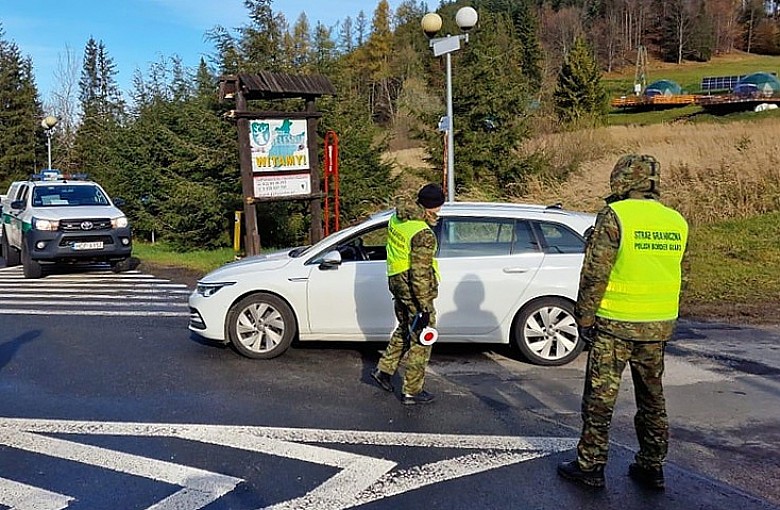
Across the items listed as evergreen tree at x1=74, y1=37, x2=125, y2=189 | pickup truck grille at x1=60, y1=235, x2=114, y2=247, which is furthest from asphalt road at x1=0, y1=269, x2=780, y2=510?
evergreen tree at x1=74, y1=37, x2=125, y2=189

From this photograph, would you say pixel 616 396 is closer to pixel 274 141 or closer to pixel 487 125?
pixel 274 141

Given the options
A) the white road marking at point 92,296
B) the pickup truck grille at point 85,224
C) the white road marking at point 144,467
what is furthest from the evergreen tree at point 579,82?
the white road marking at point 144,467

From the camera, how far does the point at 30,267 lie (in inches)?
627

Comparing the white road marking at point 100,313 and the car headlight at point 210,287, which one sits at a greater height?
the car headlight at point 210,287

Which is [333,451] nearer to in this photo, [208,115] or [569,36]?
[208,115]

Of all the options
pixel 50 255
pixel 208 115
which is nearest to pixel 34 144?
pixel 208 115

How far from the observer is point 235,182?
20484mm

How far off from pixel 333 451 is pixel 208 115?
53.4ft

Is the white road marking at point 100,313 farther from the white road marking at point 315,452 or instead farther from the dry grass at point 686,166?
the dry grass at point 686,166

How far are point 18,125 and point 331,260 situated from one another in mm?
54274

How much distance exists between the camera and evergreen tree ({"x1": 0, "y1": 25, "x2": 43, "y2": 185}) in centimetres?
5475

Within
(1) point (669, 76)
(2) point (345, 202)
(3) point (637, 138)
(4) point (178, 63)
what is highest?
(1) point (669, 76)

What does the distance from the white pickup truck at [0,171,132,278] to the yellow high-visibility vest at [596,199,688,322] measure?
13.2 m

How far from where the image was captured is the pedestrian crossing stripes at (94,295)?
11.7 m
